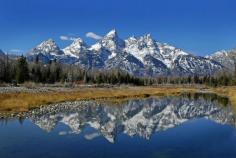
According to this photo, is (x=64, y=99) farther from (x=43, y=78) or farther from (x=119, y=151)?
(x=43, y=78)

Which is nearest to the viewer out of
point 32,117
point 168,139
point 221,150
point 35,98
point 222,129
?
point 221,150

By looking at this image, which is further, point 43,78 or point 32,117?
point 43,78

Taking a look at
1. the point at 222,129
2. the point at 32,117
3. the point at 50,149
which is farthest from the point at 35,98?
the point at 50,149

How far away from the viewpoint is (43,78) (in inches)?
6880

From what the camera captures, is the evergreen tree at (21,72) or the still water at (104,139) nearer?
the still water at (104,139)

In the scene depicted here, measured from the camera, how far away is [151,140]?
30.4 meters

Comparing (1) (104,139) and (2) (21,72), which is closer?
(1) (104,139)

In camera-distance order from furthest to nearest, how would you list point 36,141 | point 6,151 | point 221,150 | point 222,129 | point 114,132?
1. point 222,129
2. point 114,132
3. point 36,141
4. point 221,150
5. point 6,151

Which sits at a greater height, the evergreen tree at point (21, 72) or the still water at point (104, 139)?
the evergreen tree at point (21, 72)

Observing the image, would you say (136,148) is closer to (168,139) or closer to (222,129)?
(168,139)

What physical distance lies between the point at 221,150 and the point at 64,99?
4838 cm

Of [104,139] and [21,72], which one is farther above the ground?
[21,72]

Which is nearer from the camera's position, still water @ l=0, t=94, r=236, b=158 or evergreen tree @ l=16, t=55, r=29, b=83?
still water @ l=0, t=94, r=236, b=158

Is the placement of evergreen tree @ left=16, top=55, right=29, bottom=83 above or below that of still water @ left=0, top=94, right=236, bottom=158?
above
